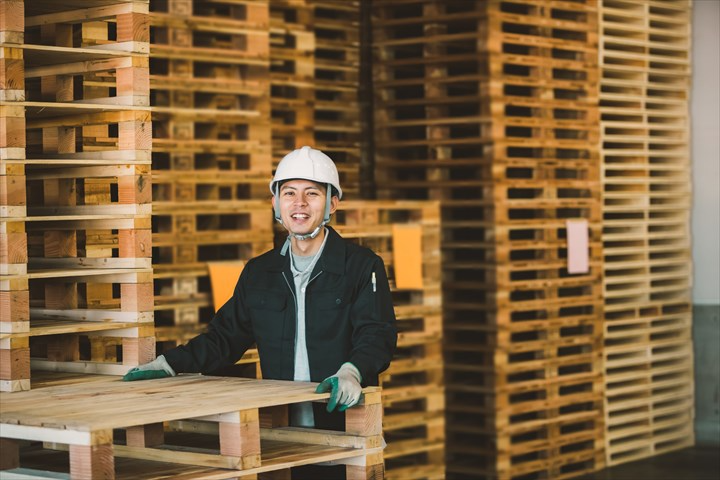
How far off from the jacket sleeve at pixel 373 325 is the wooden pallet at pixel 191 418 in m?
0.28

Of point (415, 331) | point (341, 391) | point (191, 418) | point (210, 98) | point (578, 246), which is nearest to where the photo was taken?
point (191, 418)

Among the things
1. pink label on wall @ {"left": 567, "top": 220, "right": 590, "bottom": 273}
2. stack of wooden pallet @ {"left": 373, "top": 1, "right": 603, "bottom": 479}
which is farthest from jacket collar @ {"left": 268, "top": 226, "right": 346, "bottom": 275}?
pink label on wall @ {"left": 567, "top": 220, "right": 590, "bottom": 273}

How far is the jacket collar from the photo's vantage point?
224 inches

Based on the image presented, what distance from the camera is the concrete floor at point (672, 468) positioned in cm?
1041

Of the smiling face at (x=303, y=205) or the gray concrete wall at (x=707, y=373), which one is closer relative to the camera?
the smiling face at (x=303, y=205)

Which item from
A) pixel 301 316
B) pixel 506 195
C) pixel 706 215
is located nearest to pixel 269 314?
pixel 301 316

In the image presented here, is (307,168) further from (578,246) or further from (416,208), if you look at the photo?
(578,246)

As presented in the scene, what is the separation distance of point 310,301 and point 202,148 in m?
2.52

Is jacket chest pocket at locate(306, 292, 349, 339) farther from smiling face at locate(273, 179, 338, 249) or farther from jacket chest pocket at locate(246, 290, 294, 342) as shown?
smiling face at locate(273, 179, 338, 249)

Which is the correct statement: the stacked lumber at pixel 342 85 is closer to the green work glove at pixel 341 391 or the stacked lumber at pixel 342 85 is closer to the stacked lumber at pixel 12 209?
the stacked lumber at pixel 12 209

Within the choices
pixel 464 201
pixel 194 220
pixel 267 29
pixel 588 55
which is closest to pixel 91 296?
pixel 194 220

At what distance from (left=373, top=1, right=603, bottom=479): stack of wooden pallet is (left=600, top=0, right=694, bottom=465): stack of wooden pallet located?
314mm

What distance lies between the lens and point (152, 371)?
219 inches

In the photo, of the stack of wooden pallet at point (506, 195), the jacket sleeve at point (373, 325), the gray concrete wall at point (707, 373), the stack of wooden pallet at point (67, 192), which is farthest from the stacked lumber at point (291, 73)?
the gray concrete wall at point (707, 373)
